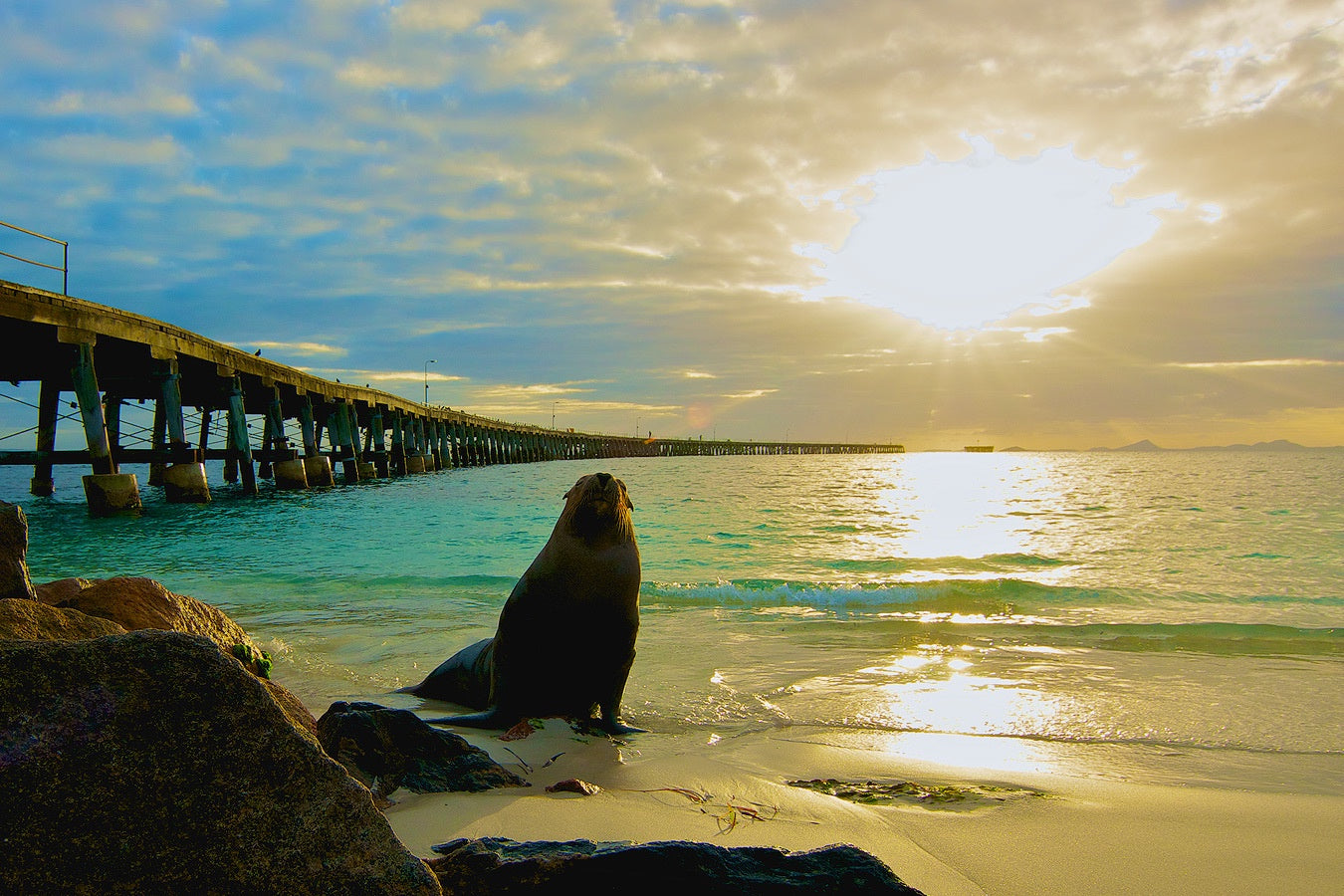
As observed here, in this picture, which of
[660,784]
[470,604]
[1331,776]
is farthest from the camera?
[470,604]

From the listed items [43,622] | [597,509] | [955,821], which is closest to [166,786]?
[43,622]

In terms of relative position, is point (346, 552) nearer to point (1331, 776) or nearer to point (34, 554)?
point (34, 554)

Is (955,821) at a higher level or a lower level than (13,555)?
lower

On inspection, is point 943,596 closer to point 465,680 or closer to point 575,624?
point 465,680

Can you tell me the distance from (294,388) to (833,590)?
26489 mm

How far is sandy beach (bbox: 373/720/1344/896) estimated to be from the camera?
283 cm

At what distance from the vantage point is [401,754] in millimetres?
3494

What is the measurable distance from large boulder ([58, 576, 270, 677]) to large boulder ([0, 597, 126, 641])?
376 mm

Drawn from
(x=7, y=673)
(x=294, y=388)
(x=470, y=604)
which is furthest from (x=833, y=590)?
(x=294, y=388)

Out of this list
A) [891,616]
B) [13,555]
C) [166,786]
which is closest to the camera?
[166,786]

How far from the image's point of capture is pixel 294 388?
31.7 meters

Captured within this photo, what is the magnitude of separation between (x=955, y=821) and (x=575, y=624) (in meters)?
2.23

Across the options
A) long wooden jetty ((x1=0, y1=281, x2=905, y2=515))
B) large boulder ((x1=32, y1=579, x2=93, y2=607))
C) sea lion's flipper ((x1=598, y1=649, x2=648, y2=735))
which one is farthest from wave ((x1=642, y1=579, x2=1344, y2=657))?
long wooden jetty ((x1=0, y1=281, x2=905, y2=515))

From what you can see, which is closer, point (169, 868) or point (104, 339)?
point (169, 868)
